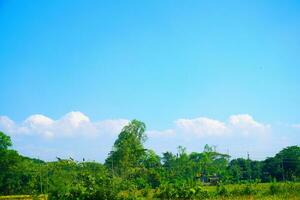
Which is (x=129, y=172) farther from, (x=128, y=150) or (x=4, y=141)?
(x=4, y=141)

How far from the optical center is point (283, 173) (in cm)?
4538

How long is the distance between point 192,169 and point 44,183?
25.4m

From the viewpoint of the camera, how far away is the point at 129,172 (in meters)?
39.6

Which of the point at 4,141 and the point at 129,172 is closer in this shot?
the point at 129,172

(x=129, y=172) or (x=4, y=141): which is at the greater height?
(x=4, y=141)

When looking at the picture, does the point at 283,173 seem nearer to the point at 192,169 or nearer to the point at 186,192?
the point at 192,169

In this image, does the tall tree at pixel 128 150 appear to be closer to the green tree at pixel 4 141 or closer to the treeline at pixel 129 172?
the treeline at pixel 129 172

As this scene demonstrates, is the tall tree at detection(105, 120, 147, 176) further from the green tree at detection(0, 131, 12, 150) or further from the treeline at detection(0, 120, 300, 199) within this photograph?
the green tree at detection(0, 131, 12, 150)

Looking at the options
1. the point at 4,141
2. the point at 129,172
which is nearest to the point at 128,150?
the point at 129,172

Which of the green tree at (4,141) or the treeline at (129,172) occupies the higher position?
the green tree at (4,141)

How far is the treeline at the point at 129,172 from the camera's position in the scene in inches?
729

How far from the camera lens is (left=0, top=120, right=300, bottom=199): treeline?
18.5 meters

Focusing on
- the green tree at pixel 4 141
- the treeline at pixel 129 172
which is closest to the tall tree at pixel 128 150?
the treeline at pixel 129 172

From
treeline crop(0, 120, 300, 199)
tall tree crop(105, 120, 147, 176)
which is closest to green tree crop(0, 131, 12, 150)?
treeline crop(0, 120, 300, 199)
